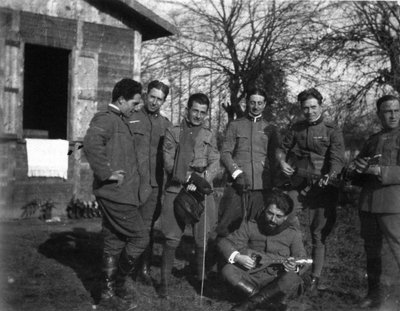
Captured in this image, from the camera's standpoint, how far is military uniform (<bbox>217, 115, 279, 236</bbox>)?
501 cm

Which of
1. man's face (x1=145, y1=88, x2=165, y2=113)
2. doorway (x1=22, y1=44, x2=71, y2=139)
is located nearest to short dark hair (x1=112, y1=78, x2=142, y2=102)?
man's face (x1=145, y1=88, x2=165, y2=113)

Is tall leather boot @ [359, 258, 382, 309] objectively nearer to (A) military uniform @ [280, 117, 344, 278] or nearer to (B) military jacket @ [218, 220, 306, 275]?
(A) military uniform @ [280, 117, 344, 278]

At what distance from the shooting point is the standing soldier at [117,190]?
4.13m

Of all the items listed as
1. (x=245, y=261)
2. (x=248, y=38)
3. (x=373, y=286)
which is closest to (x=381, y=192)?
(x=373, y=286)

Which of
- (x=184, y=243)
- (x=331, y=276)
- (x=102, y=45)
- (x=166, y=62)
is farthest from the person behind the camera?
(x=166, y=62)

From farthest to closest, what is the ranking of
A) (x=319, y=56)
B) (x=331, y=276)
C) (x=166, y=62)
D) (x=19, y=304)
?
1. (x=166, y=62)
2. (x=319, y=56)
3. (x=331, y=276)
4. (x=19, y=304)

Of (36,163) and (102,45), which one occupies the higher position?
(102,45)

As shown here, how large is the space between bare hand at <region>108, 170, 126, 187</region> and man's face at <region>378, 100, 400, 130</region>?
7.13 feet

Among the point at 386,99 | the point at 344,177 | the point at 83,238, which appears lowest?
the point at 83,238

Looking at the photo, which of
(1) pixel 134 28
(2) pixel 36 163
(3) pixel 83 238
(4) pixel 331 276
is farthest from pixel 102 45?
(4) pixel 331 276

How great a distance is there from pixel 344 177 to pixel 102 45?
5.46 meters

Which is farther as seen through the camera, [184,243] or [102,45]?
[102,45]

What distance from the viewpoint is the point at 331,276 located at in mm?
5531

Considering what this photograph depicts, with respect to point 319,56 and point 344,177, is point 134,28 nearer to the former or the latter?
point 319,56
